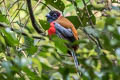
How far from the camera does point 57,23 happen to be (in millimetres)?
4988

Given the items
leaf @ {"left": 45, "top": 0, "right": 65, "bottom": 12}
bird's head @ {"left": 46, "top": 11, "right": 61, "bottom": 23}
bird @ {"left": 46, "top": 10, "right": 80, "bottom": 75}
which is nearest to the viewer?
leaf @ {"left": 45, "top": 0, "right": 65, "bottom": 12}

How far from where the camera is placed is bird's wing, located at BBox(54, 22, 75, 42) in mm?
4748

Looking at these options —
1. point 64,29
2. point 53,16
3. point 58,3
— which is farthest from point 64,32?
point 58,3

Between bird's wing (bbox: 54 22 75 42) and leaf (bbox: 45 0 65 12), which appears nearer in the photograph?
leaf (bbox: 45 0 65 12)

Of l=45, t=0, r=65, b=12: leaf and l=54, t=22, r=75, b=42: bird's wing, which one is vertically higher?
l=45, t=0, r=65, b=12: leaf

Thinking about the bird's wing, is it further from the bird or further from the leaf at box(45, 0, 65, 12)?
the leaf at box(45, 0, 65, 12)

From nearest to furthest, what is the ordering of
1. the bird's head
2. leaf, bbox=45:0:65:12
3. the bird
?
leaf, bbox=45:0:65:12
the bird
the bird's head

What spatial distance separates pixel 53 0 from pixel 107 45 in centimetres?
237

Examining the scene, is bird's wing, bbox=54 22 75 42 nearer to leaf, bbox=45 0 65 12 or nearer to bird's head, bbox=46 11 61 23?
bird's head, bbox=46 11 61 23

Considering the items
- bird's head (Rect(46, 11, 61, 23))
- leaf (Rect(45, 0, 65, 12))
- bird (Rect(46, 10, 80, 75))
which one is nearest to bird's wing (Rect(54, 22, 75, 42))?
bird (Rect(46, 10, 80, 75))

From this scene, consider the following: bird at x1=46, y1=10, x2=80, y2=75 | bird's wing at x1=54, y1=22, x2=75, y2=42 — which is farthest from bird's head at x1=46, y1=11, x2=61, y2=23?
bird's wing at x1=54, y1=22, x2=75, y2=42

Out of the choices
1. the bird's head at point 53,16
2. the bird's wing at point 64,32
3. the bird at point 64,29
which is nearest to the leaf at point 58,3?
the bird at point 64,29

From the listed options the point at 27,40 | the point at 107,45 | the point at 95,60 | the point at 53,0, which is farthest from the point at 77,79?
the point at 53,0

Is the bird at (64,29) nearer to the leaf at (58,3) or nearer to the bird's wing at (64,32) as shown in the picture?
the bird's wing at (64,32)
